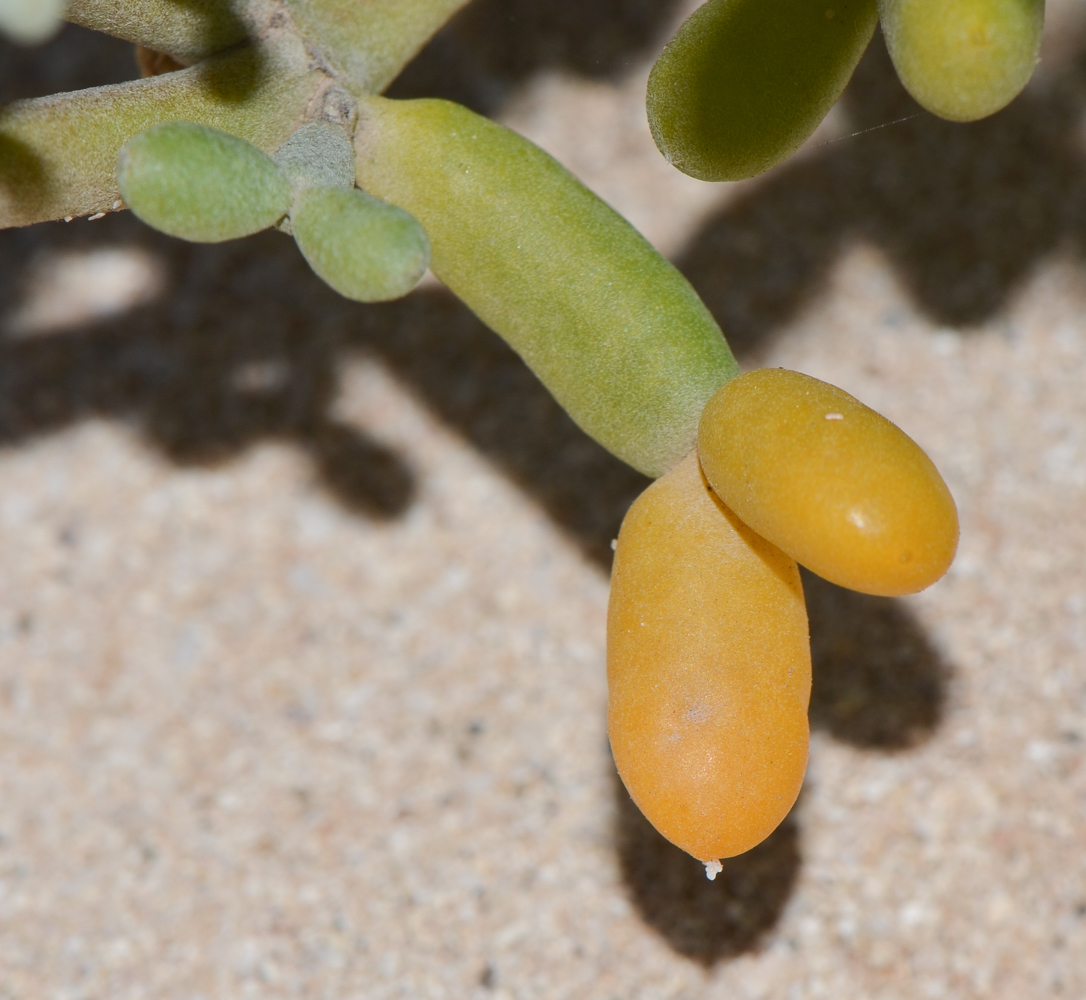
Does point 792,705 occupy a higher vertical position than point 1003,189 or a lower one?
higher

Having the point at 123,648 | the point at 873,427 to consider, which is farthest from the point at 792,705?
the point at 123,648

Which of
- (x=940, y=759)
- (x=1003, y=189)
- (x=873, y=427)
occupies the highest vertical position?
(x=873, y=427)

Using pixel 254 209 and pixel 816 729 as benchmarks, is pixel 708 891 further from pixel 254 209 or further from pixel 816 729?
pixel 254 209

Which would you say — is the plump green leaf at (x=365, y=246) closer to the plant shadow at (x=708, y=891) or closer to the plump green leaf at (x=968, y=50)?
the plump green leaf at (x=968, y=50)

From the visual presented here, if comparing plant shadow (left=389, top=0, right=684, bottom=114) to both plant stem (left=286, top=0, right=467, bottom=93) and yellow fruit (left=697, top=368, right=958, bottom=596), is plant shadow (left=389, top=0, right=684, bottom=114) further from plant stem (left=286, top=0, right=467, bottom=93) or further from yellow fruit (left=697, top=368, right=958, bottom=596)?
yellow fruit (left=697, top=368, right=958, bottom=596)

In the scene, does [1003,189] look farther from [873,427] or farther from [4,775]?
[4,775]

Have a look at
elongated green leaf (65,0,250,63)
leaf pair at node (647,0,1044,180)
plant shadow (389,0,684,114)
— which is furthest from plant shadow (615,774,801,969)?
plant shadow (389,0,684,114)

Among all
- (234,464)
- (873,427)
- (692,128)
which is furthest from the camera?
(234,464)

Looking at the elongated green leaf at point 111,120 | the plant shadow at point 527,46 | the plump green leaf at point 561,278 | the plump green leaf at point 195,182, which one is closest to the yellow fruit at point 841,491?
the plump green leaf at point 561,278
